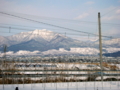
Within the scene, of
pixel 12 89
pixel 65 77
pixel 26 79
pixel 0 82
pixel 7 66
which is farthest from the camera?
pixel 7 66

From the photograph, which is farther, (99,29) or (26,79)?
(99,29)

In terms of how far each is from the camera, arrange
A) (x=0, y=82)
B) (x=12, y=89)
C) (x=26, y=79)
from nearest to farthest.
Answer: (x=12, y=89), (x=0, y=82), (x=26, y=79)

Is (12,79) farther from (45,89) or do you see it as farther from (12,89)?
(45,89)

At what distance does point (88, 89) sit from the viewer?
33.6 feet

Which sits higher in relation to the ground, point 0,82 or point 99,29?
point 99,29

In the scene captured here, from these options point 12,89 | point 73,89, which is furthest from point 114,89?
point 12,89

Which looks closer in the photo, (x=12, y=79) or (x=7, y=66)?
(x=12, y=79)

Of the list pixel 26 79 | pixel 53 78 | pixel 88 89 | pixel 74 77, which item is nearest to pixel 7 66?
pixel 26 79

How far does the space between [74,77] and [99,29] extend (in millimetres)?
5428

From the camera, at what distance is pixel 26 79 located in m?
13.7

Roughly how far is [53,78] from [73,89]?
4.05m

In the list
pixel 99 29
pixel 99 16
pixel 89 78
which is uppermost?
pixel 99 16

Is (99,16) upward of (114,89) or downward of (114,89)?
upward

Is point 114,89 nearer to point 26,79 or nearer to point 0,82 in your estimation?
point 26,79
